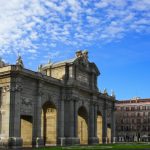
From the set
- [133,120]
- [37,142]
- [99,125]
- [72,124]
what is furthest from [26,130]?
[133,120]

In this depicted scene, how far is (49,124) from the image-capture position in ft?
234

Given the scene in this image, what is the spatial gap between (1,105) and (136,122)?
94.3 meters

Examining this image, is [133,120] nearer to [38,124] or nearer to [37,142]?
[38,124]

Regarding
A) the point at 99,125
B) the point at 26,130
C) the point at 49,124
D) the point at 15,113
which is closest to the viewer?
the point at 15,113

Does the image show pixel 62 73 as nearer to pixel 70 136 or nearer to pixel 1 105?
pixel 70 136

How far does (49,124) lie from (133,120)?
7914 centimetres

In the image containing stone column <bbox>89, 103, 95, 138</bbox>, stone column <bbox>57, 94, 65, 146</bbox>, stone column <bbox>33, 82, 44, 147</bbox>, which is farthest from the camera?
A: stone column <bbox>89, 103, 95, 138</bbox>

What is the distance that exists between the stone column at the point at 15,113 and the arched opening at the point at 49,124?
12.5 metres

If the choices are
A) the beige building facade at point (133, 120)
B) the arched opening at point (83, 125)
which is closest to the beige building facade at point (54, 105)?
the arched opening at point (83, 125)

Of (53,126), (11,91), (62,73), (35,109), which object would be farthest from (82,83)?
(11,91)

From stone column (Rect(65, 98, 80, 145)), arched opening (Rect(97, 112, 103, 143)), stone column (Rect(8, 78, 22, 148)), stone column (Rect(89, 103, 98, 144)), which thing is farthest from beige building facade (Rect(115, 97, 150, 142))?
stone column (Rect(8, 78, 22, 148))

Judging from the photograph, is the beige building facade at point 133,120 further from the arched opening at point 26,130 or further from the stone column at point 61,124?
the arched opening at point 26,130

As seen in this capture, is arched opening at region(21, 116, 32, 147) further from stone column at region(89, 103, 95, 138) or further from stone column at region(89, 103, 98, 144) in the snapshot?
stone column at region(89, 103, 95, 138)

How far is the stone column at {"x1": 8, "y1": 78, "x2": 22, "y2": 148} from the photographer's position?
186 ft
